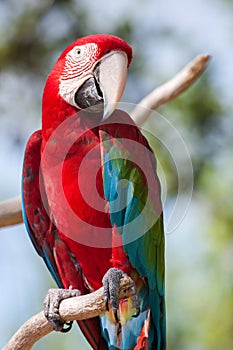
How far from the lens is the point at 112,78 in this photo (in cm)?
266

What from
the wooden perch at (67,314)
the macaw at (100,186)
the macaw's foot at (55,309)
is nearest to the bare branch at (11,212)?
the macaw at (100,186)

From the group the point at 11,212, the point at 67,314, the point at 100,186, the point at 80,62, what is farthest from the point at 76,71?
the point at 67,314

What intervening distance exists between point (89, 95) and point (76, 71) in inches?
4.2

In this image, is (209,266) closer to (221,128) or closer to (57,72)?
(221,128)

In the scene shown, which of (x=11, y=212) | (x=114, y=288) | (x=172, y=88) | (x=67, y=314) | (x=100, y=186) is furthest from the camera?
(x=172, y=88)

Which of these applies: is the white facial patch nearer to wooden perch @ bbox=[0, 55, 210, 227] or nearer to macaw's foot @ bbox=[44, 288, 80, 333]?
macaw's foot @ bbox=[44, 288, 80, 333]

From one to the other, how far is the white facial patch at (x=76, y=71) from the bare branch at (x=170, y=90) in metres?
0.84

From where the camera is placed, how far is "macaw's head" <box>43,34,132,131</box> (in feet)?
8.73

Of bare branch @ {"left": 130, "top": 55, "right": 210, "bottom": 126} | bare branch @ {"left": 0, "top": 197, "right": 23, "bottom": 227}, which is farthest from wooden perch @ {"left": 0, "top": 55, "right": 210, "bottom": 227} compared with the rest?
bare branch @ {"left": 0, "top": 197, "right": 23, "bottom": 227}

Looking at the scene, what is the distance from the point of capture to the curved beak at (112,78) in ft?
8.61

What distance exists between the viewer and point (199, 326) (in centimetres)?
471

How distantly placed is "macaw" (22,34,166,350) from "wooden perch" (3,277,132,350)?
18 cm

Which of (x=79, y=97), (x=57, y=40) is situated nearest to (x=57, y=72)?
(x=79, y=97)

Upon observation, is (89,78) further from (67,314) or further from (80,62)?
(67,314)
